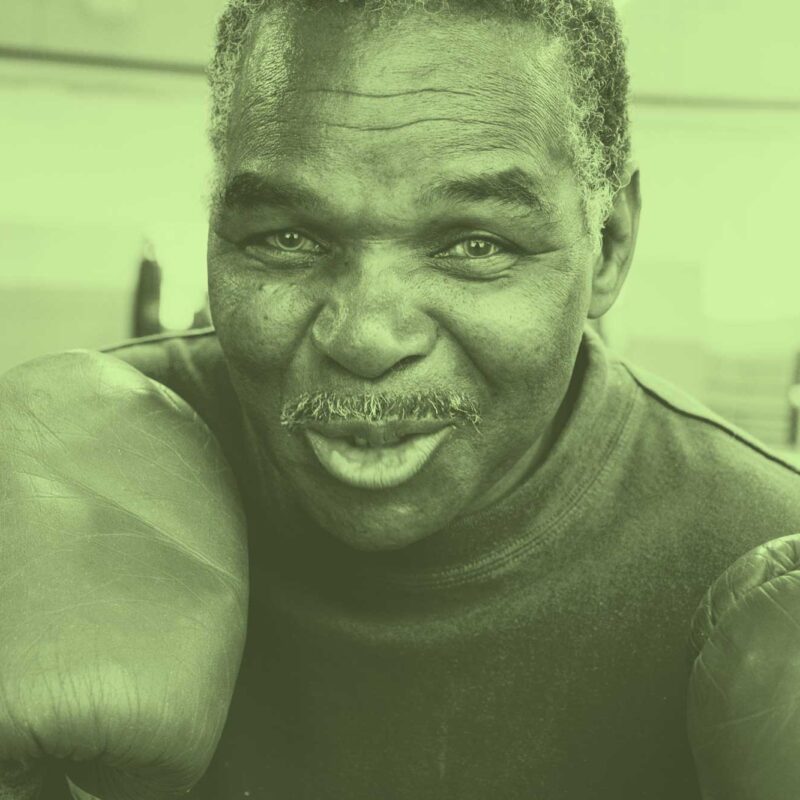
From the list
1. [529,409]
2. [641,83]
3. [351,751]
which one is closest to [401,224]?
[529,409]

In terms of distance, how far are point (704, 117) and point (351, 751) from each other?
4402 mm

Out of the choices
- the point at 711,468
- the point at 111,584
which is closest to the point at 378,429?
the point at 111,584

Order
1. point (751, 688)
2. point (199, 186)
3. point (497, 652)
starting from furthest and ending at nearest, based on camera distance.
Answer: point (199, 186), point (497, 652), point (751, 688)

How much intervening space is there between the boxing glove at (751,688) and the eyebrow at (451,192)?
38 cm

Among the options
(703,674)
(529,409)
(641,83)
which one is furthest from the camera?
(641,83)

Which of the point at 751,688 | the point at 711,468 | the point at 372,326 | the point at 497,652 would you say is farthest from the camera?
the point at 711,468

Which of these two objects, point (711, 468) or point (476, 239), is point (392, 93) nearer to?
point (476, 239)

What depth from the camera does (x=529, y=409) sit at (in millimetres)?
1114

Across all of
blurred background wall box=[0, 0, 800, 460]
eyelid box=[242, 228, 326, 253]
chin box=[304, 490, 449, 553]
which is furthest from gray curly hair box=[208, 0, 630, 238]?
blurred background wall box=[0, 0, 800, 460]

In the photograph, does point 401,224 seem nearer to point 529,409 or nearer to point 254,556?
point 529,409

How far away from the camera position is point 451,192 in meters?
1.00

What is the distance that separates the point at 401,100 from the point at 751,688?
0.57 meters

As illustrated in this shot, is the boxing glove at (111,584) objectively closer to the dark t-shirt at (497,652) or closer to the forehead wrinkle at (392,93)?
the dark t-shirt at (497,652)

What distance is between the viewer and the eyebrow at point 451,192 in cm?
100
